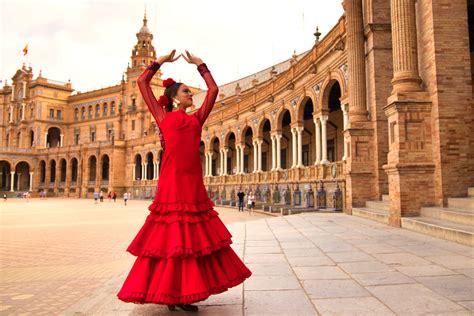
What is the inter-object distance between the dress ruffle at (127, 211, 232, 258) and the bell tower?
237 feet

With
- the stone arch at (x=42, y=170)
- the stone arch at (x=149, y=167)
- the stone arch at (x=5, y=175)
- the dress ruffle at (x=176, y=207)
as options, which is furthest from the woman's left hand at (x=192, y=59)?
the stone arch at (x=5, y=175)

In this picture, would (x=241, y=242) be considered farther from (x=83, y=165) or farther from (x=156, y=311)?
(x=83, y=165)

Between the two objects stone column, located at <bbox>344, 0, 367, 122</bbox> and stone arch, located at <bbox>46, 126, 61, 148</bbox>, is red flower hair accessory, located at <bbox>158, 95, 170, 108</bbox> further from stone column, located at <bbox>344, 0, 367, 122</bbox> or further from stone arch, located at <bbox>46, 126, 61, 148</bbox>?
stone arch, located at <bbox>46, 126, 61, 148</bbox>

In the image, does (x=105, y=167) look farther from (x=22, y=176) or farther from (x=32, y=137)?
(x=32, y=137)

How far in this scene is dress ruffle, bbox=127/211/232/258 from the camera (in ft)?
9.43

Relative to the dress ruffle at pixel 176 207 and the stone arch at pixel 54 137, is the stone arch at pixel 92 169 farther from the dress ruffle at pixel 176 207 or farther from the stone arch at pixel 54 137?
the dress ruffle at pixel 176 207

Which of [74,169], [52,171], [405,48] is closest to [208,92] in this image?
[405,48]

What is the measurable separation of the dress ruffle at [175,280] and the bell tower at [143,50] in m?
72.4

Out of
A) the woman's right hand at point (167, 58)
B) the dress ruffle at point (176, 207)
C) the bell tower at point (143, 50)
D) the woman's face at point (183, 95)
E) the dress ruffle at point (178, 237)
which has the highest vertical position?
the bell tower at point (143, 50)

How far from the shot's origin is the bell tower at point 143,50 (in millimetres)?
71438

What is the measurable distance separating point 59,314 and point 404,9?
9.93 metres

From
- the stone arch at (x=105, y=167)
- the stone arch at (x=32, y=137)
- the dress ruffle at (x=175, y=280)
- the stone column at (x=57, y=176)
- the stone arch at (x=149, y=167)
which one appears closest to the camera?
the dress ruffle at (x=175, y=280)

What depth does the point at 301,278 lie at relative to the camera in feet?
14.3

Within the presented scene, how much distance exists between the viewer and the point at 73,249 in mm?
8852
